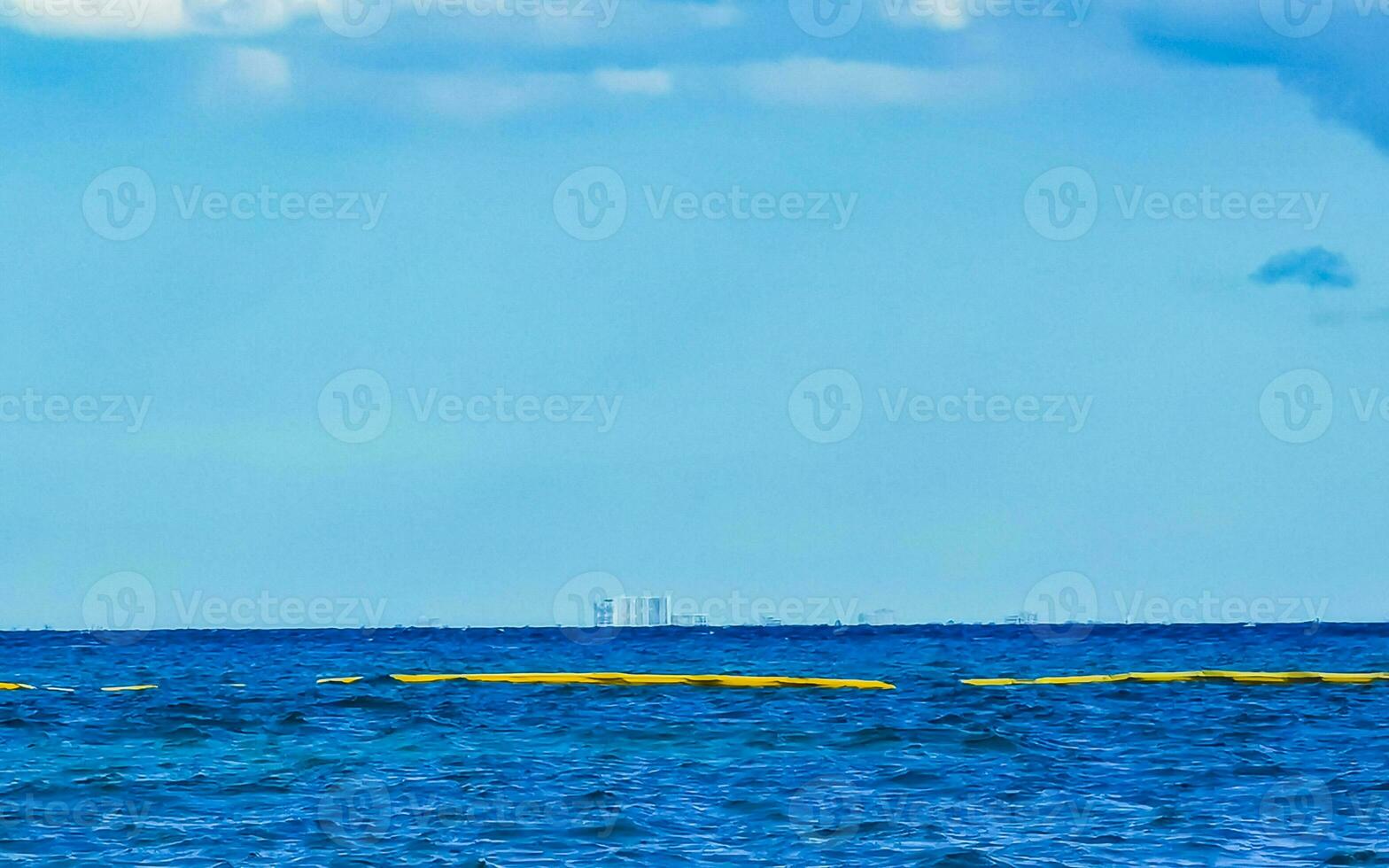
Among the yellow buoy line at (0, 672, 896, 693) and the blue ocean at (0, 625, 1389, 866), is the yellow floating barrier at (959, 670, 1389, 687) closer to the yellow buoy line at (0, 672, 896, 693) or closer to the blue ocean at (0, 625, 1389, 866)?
the blue ocean at (0, 625, 1389, 866)

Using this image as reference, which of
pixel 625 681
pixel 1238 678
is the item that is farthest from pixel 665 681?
pixel 1238 678

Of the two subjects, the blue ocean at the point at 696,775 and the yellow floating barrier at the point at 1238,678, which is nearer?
the blue ocean at the point at 696,775

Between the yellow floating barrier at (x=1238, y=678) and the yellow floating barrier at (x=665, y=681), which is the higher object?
the yellow floating barrier at (x=1238, y=678)

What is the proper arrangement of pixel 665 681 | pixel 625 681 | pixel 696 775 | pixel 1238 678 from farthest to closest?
1. pixel 625 681
2. pixel 665 681
3. pixel 1238 678
4. pixel 696 775

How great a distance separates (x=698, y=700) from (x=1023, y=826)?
18491 mm

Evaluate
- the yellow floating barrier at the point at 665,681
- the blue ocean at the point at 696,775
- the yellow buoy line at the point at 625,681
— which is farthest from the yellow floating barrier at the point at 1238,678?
the yellow buoy line at the point at 625,681

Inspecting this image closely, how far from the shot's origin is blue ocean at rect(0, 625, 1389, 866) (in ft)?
58.8

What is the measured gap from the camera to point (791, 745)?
27.2 m

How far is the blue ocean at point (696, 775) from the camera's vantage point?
17.9 metres

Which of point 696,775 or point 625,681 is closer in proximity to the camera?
point 696,775

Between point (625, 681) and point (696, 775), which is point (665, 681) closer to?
point (625, 681)

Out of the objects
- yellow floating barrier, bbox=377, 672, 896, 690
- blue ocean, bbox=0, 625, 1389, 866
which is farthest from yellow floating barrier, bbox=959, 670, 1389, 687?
yellow floating barrier, bbox=377, 672, 896, 690

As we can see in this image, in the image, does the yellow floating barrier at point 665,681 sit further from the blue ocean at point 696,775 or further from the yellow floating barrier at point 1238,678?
Answer: the yellow floating barrier at point 1238,678

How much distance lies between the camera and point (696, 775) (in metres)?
23.8
